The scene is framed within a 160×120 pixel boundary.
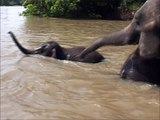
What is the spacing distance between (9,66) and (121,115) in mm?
3542

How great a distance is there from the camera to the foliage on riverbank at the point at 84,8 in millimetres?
28891

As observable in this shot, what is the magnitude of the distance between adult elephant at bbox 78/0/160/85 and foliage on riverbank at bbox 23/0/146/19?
21.1 meters

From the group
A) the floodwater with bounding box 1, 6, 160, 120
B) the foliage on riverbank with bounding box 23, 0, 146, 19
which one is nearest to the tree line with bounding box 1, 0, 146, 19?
the foliage on riverbank with bounding box 23, 0, 146, 19

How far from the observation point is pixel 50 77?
7.47 metres

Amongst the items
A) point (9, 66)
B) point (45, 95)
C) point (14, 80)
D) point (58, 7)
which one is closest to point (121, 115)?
point (45, 95)

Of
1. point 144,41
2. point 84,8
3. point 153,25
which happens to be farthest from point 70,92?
point 84,8

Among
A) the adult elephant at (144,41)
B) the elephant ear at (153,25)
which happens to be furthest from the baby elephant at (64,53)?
the elephant ear at (153,25)

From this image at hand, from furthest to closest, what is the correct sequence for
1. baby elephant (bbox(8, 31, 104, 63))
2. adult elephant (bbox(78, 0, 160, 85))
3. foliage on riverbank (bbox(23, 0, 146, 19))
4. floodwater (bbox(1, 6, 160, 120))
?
1. foliage on riverbank (bbox(23, 0, 146, 19))
2. baby elephant (bbox(8, 31, 104, 63))
3. adult elephant (bbox(78, 0, 160, 85))
4. floodwater (bbox(1, 6, 160, 120))

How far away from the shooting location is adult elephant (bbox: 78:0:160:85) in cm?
694

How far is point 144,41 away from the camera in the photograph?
709 centimetres

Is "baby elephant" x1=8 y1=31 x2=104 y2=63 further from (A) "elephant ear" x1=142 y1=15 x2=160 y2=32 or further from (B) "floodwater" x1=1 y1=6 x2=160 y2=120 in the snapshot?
(A) "elephant ear" x1=142 y1=15 x2=160 y2=32

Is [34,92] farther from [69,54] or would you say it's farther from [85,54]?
[69,54]

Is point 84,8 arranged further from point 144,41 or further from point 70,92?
point 70,92

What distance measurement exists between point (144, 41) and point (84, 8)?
24273 mm
